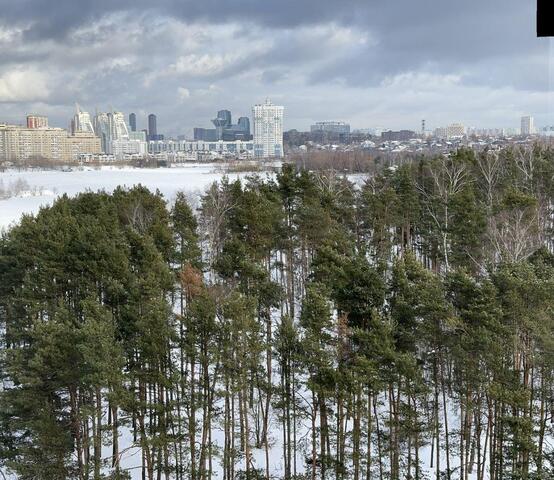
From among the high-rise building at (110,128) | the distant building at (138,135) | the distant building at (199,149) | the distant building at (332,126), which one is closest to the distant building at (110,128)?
the high-rise building at (110,128)

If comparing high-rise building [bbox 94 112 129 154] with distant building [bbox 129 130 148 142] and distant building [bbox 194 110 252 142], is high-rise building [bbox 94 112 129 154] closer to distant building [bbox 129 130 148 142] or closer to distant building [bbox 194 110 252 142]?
distant building [bbox 129 130 148 142]

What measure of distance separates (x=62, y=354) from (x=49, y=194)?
45.3m

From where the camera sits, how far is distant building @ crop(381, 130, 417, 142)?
322ft

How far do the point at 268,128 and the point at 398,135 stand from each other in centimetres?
2405

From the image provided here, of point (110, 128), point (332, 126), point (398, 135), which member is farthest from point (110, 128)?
point (398, 135)

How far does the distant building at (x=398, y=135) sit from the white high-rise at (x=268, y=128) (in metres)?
18.8

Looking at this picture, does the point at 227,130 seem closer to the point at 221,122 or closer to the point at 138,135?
the point at 221,122

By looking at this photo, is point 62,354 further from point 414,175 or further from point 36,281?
point 414,175

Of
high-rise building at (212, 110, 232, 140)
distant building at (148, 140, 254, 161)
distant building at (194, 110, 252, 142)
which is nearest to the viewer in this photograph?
distant building at (148, 140, 254, 161)

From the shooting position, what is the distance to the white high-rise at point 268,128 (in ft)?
353

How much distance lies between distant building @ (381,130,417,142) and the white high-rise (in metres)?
18.8

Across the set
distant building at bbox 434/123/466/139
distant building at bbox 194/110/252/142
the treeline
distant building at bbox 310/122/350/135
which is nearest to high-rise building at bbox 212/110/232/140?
distant building at bbox 194/110/252/142
